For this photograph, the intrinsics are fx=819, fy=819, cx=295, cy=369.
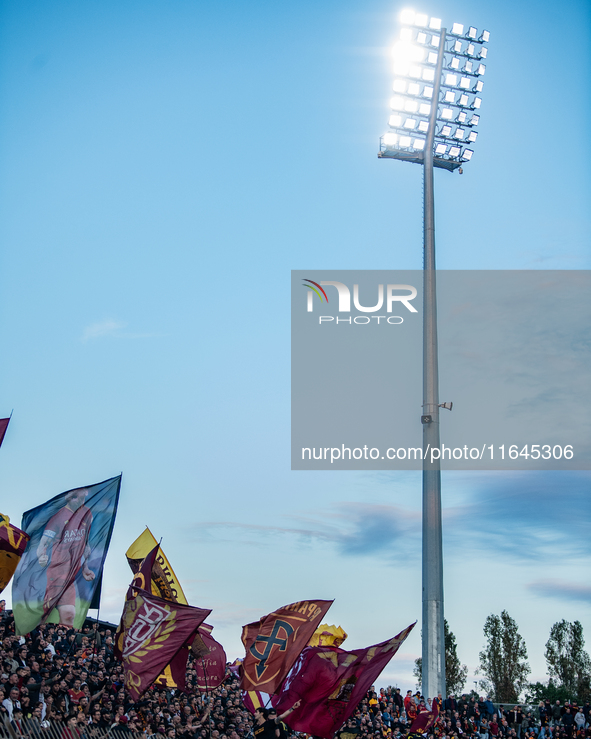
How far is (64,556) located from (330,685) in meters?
9.02

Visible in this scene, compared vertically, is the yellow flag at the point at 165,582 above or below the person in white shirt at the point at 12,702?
above

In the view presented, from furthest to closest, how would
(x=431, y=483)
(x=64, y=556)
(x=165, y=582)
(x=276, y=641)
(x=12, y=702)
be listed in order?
(x=431, y=483)
(x=165, y=582)
(x=64, y=556)
(x=276, y=641)
(x=12, y=702)

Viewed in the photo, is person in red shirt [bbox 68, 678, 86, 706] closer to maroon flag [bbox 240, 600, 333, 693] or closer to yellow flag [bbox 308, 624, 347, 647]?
maroon flag [bbox 240, 600, 333, 693]

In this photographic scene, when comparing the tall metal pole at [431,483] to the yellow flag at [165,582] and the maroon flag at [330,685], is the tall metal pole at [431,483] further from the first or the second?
the maroon flag at [330,685]

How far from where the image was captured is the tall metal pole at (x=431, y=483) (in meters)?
26.3

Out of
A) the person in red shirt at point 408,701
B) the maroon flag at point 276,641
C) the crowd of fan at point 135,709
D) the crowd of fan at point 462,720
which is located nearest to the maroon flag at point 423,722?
the crowd of fan at point 462,720

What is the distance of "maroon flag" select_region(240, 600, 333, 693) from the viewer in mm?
17547

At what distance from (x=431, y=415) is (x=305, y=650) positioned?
12813mm

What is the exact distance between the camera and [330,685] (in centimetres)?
1722

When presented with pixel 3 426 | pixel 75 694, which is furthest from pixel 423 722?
pixel 3 426

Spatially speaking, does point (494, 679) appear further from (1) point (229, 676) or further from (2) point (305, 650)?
(2) point (305, 650)

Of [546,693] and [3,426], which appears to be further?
[546,693]

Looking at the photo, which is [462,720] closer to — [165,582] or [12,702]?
[165,582]

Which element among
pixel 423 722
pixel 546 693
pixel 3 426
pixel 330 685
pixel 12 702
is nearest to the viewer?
pixel 12 702
